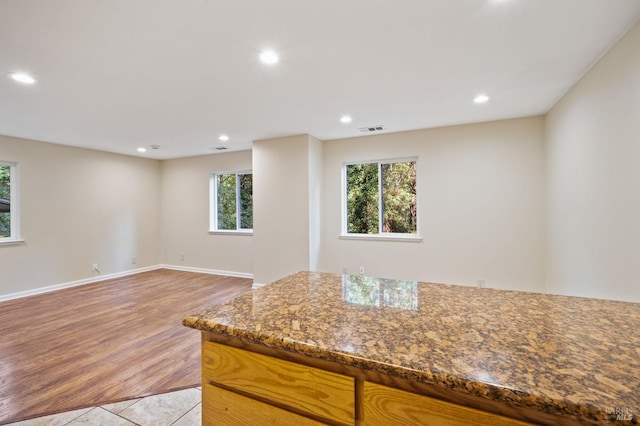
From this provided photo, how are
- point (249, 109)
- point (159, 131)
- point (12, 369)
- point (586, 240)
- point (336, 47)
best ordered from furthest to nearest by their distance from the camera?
point (159, 131) < point (249, 109) < point (586, 240) < point (12, 369) < point (336, 47)

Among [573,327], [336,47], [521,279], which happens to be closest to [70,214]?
[336,47]

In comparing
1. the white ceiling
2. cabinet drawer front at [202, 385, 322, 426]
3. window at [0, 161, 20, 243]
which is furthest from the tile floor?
window at [0, 161, 20, 243]

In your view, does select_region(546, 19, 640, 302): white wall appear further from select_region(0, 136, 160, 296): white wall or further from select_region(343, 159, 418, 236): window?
select_region(0, 136, 160, 296): white wall

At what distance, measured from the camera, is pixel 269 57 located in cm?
211

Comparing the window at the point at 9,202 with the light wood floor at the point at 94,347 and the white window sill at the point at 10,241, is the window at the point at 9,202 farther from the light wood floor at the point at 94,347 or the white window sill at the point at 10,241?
the light wood floor at the point at 94,347

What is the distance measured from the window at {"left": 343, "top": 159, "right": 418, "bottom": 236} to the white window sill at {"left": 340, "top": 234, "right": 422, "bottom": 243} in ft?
0.17

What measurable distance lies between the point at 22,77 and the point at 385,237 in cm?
425

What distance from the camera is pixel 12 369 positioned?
2285 millimetres

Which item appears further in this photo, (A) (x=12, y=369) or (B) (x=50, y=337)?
(B) (x=50, y=337)

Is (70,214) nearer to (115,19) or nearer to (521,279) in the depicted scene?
(115,19)

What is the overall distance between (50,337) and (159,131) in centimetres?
275

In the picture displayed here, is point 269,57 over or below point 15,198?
over

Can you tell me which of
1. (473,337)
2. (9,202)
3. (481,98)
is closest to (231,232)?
(9,202)

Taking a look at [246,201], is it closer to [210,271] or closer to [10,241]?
[210,271]
